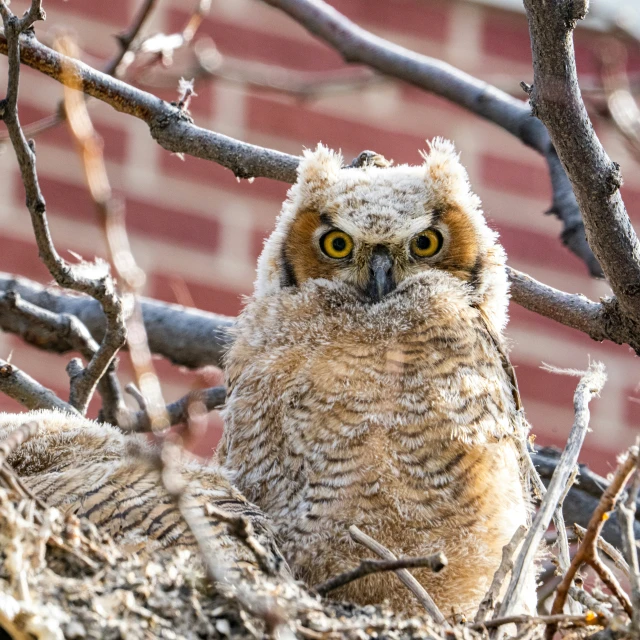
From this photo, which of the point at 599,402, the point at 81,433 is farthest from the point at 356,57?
the point at 599,402

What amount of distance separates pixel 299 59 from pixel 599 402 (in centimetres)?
249

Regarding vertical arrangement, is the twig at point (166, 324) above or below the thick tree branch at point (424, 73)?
below

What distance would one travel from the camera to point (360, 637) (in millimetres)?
1476

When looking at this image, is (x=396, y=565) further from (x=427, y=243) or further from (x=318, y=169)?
(x=318, y=169)

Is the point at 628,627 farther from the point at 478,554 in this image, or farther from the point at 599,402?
the point at 599,402

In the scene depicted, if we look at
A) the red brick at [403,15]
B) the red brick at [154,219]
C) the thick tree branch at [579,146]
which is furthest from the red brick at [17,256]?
the thick tree branch at [579,146]

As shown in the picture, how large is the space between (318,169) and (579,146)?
85cm

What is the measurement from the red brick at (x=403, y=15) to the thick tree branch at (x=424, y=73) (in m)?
2.72

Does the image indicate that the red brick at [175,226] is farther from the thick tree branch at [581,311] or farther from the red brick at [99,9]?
the thick tree branch at [581,311]

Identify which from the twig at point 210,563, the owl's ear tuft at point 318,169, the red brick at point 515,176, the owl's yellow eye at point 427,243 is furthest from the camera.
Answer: the red brick at point 515,176

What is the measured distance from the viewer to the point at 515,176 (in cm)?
605

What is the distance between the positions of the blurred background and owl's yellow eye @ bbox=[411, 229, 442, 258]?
265 cm

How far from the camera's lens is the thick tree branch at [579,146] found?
171 centimetres

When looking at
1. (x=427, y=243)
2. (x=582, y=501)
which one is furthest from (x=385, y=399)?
(x=582, y=501)
